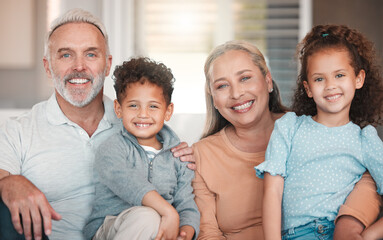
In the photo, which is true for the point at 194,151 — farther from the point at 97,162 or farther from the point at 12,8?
the point at 12,8

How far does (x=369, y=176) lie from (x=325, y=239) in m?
0.29

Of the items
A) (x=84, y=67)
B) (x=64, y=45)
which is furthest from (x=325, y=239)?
(x=64, y=45)

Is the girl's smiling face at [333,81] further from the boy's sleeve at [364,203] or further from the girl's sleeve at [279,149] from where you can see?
the boy's sleeve at [364,203]

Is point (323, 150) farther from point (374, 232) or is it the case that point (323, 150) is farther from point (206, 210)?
point (206, 210)

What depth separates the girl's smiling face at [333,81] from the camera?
149 centimetres

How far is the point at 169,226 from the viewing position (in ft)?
4.76

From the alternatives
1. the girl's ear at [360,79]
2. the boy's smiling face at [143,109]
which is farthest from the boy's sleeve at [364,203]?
the boy's smiling face at [143,109]

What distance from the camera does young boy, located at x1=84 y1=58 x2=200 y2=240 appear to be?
4.98 ft

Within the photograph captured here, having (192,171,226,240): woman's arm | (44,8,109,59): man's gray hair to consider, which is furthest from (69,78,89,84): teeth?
(192,171,226,240): woman's arm

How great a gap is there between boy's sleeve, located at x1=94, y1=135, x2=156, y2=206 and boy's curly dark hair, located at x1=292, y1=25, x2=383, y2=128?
2.39 ft

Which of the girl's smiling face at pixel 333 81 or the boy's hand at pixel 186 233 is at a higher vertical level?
the girl's smiling face at pixel 333 81

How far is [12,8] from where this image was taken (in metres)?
4.08

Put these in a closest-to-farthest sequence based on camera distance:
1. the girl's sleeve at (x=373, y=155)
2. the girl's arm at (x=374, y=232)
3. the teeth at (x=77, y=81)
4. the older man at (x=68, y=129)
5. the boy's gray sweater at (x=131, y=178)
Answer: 1. the girl's arm at (x=374, y=232)
2. the girl's sleeve at (x=373, y=155)
3. the boy's gray sweater at (x=131, y=178)
4. the older man at (x=68, y=129)
5. the teeth at (x=77, y=81)

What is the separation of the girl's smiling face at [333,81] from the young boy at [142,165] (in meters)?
0.61
